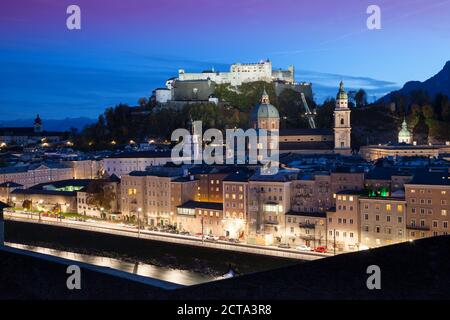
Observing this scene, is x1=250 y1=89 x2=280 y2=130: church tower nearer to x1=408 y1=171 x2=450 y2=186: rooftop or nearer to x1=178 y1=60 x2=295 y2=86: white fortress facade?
x1=178 y1=60 x2=295 y2=86: white fortress facade

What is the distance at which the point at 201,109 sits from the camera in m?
42.7

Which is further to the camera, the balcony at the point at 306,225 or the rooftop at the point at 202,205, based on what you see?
the rooftop at the point at 202,205

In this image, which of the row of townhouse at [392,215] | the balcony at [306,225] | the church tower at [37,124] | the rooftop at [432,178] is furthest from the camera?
the church tower at [37,124]

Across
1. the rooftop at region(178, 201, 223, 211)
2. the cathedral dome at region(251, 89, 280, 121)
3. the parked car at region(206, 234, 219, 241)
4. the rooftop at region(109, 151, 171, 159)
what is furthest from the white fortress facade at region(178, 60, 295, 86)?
the parked car at region(206, 234, 219, 241)

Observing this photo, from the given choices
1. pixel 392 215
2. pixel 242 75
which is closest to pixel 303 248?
pixel 392 215

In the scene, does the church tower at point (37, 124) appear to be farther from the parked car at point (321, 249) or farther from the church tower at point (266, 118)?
the parked car at point (321, 249)

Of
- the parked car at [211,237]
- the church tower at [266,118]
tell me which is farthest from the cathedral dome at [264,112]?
the parked car at [211,237]

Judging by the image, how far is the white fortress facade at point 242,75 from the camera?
48.9 m

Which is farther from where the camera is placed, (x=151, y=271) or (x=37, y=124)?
(x=37, y=124)

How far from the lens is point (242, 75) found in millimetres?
48906

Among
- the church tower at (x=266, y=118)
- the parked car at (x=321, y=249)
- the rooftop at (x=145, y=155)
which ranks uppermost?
the church tower at (x=266, y=118)

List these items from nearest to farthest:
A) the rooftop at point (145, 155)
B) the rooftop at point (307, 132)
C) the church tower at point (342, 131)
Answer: the rooftop at point (145, 155), the church tower at point (342, 131), the rooftop at point (307, 132)

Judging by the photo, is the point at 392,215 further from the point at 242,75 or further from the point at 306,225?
the point at 242,75

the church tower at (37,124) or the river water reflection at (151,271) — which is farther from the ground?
the church tower at (37,124)
